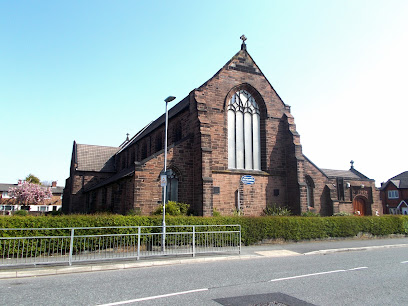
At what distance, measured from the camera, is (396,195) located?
191ft

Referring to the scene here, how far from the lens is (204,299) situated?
6.52m

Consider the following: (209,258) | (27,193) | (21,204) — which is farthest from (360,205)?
(21,204)

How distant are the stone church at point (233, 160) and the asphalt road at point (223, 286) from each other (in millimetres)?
9653

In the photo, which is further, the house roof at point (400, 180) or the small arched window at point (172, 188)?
the house roof at point (400, 180)

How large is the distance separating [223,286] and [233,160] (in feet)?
50.6

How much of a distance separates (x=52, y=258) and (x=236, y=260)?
6615mm

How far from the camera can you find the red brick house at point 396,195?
56.5 metres

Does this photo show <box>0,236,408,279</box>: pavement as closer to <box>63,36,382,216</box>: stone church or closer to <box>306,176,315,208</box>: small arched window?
<box>63,36,382,216</box>: stone church

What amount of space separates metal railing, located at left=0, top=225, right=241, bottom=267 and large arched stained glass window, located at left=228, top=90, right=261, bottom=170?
28.8ft

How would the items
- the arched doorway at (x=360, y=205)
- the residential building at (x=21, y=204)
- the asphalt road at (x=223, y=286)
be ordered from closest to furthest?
the asphalt road at (x=223, y=286)
the arched doorway at (x=360, y=205)
the residential building at (x=21, y=204)

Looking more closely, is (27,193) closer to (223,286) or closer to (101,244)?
(101,244)

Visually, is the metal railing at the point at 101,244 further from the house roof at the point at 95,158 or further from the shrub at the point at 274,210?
the house roof at the point at 95,158

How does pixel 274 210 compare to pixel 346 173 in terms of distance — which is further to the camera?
pixel 346 173

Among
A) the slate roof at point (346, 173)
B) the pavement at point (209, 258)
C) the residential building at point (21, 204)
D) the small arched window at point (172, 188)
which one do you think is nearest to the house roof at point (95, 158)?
the small arched window at point (172, 188)
